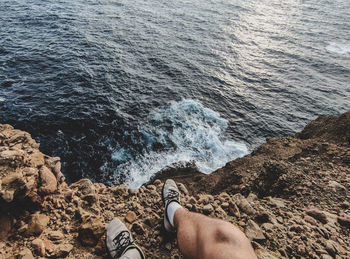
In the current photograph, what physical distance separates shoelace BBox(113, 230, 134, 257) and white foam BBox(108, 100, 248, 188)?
4505 mm

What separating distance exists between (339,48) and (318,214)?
28982 mm

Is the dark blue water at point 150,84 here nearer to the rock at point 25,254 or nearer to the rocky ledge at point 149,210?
the rocky ledge at point 149,210

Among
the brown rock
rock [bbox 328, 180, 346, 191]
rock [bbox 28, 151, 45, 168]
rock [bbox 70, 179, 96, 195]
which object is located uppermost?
rock [bbox 328, 180, 346, 191]

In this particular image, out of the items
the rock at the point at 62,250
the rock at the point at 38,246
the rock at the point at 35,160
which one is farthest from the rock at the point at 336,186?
the rock at the point at 35,160

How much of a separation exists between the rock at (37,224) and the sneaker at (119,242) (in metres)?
1.22

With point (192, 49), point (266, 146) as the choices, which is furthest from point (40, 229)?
point (192, 49)

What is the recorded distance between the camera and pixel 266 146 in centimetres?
910

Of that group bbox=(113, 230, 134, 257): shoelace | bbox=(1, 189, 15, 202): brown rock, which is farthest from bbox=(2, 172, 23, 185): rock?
bbox=(113, 230, 134, 257): shoelace


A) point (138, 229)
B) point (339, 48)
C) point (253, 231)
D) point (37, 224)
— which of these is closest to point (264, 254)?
point (253, 231)

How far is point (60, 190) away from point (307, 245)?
5.16m

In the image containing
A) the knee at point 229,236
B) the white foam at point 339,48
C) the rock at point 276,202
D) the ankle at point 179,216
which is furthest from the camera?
the white foam at point 339,48

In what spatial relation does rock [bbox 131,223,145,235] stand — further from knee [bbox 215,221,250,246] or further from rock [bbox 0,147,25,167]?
rock [bbox 0,147,25,167]

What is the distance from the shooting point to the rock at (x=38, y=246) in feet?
10.2

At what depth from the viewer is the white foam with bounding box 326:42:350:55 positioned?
74.9 ft
